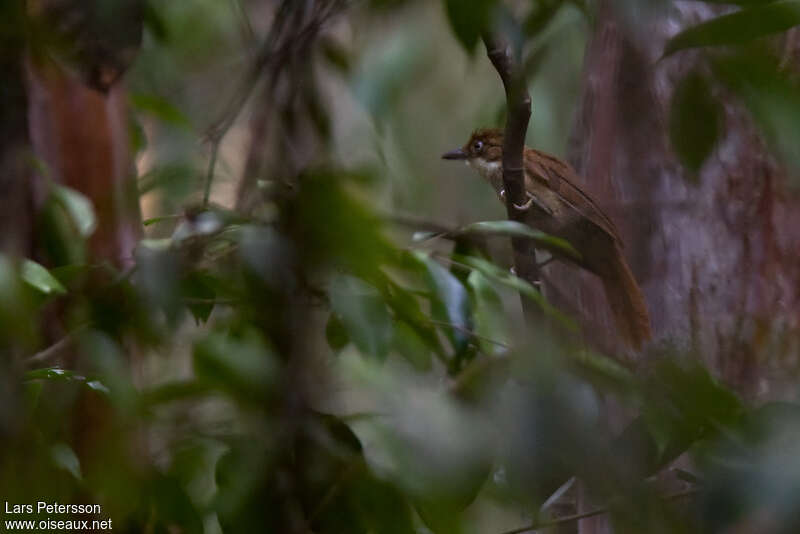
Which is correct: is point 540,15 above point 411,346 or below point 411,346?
above

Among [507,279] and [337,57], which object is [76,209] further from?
[507,279]

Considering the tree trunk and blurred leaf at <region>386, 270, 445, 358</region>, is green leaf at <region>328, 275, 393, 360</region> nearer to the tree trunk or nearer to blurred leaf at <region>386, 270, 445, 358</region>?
blurred leaf at <region>386, 270, 445, 358</region>

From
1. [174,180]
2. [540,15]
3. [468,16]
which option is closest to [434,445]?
[468,16]

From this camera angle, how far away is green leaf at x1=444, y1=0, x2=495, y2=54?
967mm

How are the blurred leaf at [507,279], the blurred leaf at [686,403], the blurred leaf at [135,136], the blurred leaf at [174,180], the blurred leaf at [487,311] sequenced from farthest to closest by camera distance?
the blurred leaf at [135,136]
the blurred leaf at [174,180]
the blurred leaf at [487,311]
the blurred leaf at [507,279]
the blurred leaf at [686,403]

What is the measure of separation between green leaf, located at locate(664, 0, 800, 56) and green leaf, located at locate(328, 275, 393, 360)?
1.69 feet

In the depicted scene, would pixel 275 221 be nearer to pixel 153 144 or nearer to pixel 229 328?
pixel 229 328

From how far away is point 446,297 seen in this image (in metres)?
1.69

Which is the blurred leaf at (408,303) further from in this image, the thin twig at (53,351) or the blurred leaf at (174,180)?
the blurred leaf at (174,180)

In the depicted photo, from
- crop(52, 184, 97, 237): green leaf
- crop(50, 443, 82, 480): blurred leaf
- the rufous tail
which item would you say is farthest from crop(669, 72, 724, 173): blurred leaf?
crop(52, 184, 97, 237): green leaf

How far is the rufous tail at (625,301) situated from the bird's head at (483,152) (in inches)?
23.1

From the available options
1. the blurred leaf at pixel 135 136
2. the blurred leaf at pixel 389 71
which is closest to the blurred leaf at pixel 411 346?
the blurred leaf at pixel 389 71

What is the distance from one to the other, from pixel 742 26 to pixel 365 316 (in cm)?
61

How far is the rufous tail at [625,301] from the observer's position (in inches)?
106
